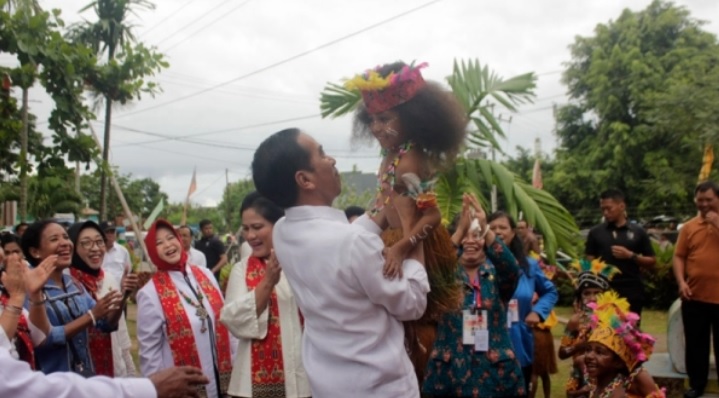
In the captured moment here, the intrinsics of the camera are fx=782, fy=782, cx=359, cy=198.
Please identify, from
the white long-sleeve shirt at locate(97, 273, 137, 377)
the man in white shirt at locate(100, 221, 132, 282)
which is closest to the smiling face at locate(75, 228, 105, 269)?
the white long-sleeve shirt at locate(97, 273, 137, 377)

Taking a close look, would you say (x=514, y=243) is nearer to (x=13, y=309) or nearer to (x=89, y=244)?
(x=89, y=244)

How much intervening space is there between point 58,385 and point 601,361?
3040 mm

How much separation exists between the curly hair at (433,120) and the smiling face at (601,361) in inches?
74.6

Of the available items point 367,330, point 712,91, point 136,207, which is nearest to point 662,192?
point 712,91

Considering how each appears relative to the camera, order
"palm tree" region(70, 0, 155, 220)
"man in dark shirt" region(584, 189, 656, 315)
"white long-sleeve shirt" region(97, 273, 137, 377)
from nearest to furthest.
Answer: "white long-sleeve shirt" region(97, 273, 137, 377) < "man in dark shirt" region(584, 189, 656, 315) < "palm tree" region(70, 0, 155, 220)

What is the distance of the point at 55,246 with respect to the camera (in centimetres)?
458

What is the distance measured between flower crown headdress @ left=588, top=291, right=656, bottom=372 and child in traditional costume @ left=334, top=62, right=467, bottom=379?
1.65m

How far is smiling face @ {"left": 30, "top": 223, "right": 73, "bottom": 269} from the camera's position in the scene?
4555 millimetres

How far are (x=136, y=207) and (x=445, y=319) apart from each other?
5066 cm

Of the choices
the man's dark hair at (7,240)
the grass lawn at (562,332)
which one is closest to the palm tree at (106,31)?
the grass lawn at (562,332)

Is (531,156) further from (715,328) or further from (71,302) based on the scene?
(71,302)

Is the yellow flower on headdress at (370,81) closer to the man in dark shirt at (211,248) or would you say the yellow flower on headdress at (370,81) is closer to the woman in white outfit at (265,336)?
the woman in white outfit at (265,336)

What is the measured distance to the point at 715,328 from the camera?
680 centimetres

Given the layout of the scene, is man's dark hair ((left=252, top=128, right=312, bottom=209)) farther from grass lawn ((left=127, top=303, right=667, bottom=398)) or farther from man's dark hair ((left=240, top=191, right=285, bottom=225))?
grass lawn ((left=127, top=303, right=667, bottom=398))
